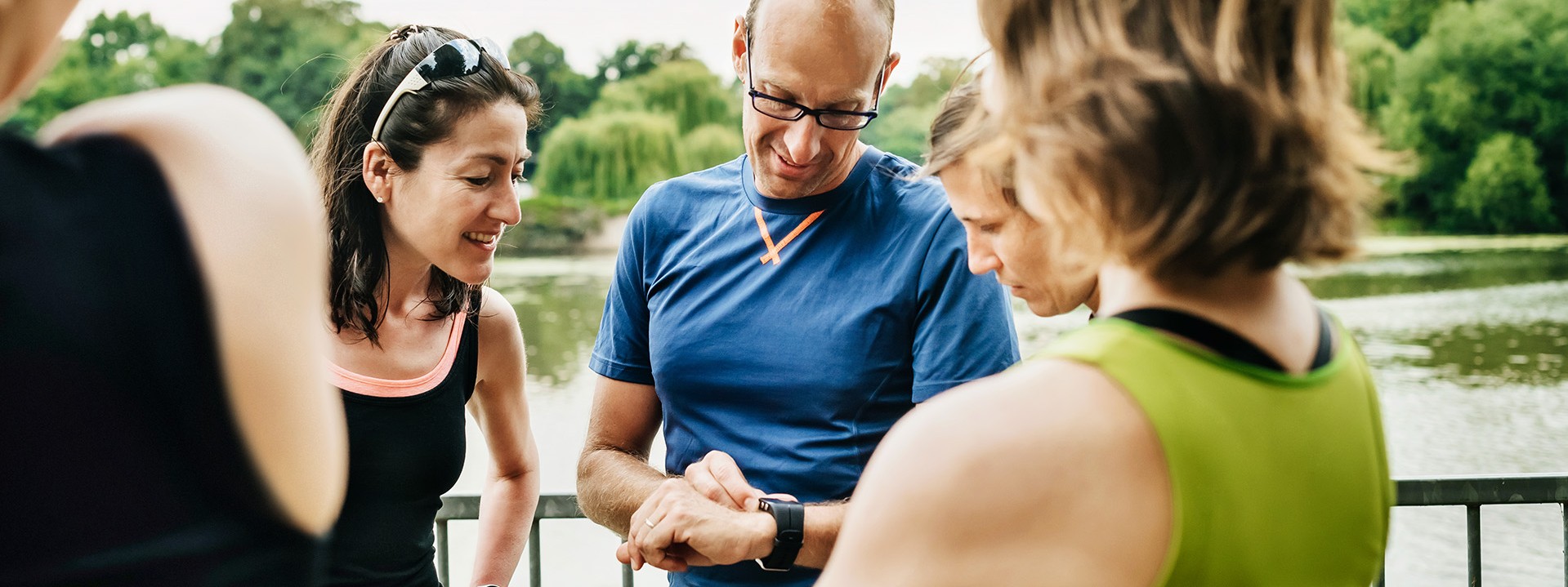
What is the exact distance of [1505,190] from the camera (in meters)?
39.4

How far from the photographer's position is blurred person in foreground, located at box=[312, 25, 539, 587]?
2.02 meters

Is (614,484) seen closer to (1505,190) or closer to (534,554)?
(534,554)

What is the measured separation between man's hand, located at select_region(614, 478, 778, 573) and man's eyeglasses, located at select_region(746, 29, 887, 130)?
2.37 ft

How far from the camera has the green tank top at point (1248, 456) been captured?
2.75 feet

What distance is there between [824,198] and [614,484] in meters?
0.70

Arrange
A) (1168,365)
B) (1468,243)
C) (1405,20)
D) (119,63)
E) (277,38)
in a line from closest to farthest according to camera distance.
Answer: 1. (1168,365)
2. (1468,243)
3. (1405,20)
4. (119,63)
5. (277,38)

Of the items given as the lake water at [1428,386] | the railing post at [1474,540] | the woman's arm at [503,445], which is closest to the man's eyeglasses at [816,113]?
the woman's arm at [503,445]

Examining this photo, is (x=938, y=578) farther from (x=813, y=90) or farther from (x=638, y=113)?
(x=638, y=113)

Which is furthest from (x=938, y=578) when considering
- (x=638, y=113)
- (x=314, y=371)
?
(x=638, y=113)

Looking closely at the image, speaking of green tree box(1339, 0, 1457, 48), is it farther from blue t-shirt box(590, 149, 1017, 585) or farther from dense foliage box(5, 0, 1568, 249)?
blue t-shirt box(590, 149, 1017, 585)

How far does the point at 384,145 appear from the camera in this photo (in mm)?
2244

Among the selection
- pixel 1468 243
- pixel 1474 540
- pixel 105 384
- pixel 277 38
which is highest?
pixel 105 384

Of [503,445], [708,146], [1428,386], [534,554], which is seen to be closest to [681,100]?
[708,146]

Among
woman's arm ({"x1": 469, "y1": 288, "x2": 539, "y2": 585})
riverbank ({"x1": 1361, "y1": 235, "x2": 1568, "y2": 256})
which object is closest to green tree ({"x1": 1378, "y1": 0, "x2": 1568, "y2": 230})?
riverbank ({"x1": 1361, "y1": 235, "x2": 1568, "y2": 256})
